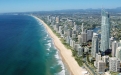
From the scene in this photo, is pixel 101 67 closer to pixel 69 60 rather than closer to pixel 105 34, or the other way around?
pixel 69 60

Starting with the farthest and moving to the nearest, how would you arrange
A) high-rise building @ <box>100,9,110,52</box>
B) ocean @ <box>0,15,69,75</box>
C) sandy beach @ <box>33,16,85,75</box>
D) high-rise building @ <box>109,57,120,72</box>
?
1. high-rise building @ <box>100,9,110,52</box>
2. ocean @ <box>0,15,69,75</box>
3. sandy beach @ <box>33,16,85,75</box>
4. high-rise building @ <box>109,57,120,72</box>

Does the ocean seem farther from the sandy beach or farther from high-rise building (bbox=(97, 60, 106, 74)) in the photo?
high-rise building (bbox=(97, 60, 106, 74))

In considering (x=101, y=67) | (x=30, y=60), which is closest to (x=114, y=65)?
(x=101, y=67)

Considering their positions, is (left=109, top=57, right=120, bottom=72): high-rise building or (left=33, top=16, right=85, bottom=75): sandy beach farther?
(left=33, top=16, right=85, bottom=75): sandy beach

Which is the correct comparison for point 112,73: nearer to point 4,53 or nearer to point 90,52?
point 90,52

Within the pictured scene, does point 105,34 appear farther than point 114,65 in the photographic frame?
Yes

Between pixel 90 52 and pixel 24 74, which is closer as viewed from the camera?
pixel 24 74

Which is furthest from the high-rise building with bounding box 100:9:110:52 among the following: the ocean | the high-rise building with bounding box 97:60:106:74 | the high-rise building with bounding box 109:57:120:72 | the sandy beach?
the high-rise building with bounding box 97:60:106:74

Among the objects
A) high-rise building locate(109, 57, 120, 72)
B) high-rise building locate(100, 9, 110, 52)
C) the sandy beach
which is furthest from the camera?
high-rise building locate(100, 9, 110, 52)

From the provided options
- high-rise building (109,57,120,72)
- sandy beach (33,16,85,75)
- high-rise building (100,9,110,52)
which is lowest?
sandy beach (33,16,85,75)

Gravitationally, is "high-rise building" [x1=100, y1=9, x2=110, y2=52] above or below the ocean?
above

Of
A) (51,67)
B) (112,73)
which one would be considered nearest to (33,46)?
(51,67)
